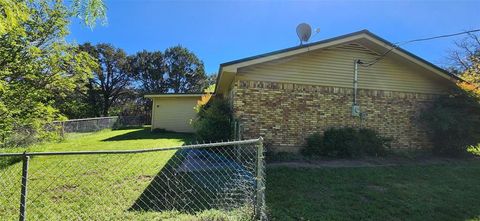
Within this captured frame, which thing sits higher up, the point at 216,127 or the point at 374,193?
the point at 216,127

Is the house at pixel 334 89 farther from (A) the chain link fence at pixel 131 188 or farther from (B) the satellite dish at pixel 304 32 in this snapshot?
(A) the chain link fence at pixel 131 188

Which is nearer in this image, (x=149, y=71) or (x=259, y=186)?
(x=259, y=186)

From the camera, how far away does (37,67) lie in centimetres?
881

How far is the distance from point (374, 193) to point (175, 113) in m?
16.3

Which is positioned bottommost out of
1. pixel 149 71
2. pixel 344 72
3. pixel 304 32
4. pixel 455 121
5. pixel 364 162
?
pixel 364 162

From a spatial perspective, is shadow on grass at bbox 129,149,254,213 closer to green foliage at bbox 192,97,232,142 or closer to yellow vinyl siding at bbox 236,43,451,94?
green foliage at bbox 192,97,232,142

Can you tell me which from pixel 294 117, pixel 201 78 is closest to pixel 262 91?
pixel 294 117

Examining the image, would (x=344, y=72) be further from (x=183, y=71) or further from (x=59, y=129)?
(x=183, y=71)

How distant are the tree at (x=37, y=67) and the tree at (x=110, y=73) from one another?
3087cm

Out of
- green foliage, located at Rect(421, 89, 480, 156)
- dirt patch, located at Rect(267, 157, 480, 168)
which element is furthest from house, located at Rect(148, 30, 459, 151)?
dirt patch, located at Rect(267, 157, 480, 168)

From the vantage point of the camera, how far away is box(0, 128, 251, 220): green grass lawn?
4.67 meters

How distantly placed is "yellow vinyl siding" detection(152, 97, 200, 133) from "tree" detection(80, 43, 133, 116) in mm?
21162

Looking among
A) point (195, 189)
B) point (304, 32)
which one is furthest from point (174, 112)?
Result: point (195, 189)

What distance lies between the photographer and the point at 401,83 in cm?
1070
